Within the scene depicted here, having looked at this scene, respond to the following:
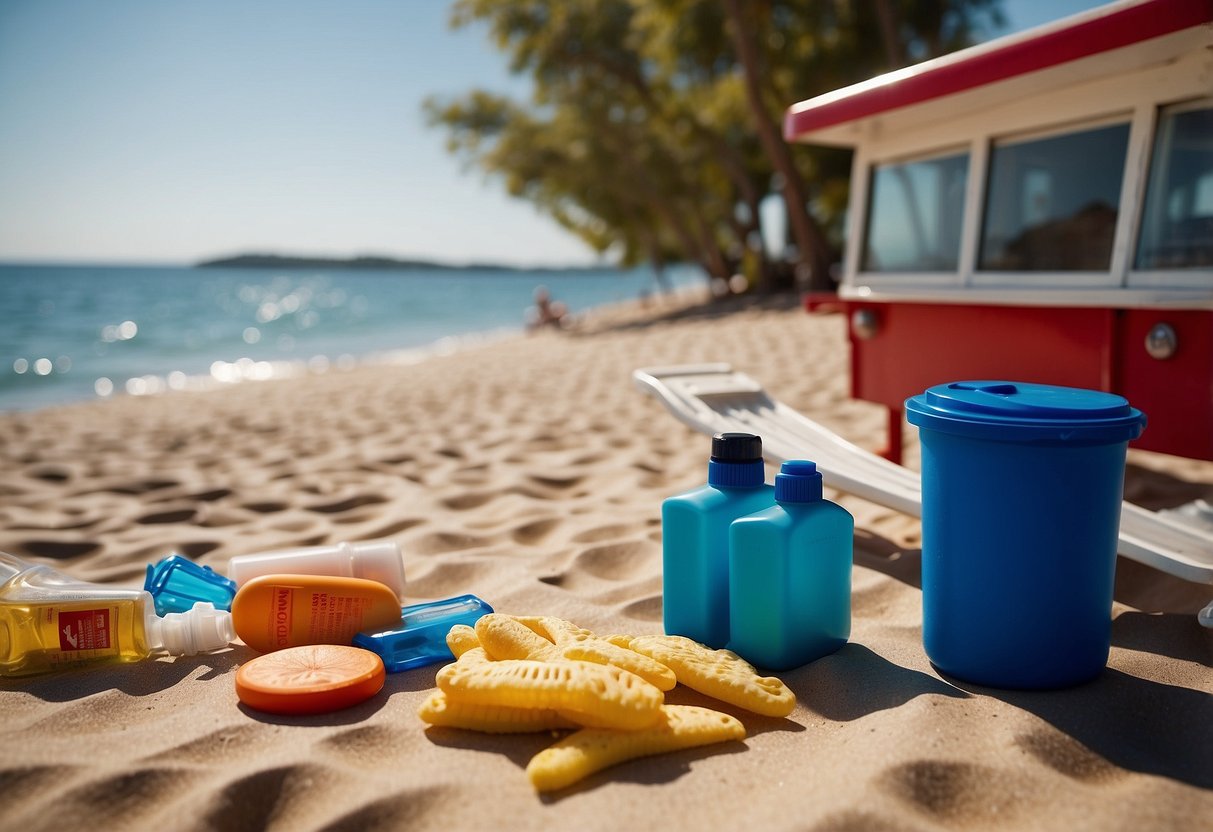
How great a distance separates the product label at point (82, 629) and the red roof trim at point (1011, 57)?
292 centimetres

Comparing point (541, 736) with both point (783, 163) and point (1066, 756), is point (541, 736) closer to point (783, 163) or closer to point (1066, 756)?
point (1066, 756)

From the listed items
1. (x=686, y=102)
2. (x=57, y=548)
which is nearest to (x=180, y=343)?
(x=686, y=102)

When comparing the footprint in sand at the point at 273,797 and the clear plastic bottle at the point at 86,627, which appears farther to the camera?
the clear plastic bottle at the point at 86,627

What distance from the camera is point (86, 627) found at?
80.4 inches

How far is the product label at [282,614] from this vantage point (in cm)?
205

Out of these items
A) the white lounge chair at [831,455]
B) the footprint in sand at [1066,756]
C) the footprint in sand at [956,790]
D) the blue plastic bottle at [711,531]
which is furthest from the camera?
the white lounge chair at [831,455]

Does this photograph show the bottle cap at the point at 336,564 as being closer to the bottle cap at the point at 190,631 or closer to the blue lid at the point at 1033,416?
the bottle cap at the point at 190,631

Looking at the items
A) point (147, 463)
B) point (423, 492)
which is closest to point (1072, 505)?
point (423, 492)

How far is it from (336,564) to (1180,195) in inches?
108

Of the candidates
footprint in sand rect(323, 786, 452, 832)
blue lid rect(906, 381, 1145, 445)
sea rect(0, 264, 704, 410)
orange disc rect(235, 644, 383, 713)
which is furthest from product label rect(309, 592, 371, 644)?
sea rect(0, 264, 704, 410)

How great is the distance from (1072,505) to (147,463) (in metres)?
4.61

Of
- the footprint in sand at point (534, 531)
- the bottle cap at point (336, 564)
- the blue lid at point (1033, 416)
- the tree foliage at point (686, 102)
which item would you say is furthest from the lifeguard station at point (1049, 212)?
the tree foliage at point (686, 102)

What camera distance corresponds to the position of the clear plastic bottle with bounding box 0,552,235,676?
203 cm

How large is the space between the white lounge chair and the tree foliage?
377 inches
